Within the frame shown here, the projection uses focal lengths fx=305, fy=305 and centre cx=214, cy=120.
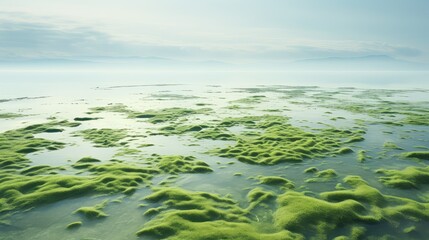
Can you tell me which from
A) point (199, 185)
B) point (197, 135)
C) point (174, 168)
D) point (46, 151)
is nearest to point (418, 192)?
point (199, 185)

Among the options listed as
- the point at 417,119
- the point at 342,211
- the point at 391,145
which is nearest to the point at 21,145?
the point at 342,211

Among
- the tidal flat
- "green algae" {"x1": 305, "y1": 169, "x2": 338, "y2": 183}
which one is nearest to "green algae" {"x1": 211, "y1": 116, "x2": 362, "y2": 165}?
the tidal flat

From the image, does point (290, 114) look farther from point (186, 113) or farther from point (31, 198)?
point (31, 198)

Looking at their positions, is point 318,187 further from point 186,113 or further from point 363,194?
point 186,113

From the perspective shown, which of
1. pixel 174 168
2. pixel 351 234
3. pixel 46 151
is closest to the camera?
pixel 351 234

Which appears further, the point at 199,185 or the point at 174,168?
the point at 174,168

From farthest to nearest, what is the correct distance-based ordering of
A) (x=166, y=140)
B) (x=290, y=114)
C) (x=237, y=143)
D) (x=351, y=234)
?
1. (x=290, y=114)
2. (x=166, y=140)
3. (x=237, y=143)
4. (x=351, y=234)

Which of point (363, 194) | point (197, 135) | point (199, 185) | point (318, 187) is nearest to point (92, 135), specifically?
point (197, 135)
